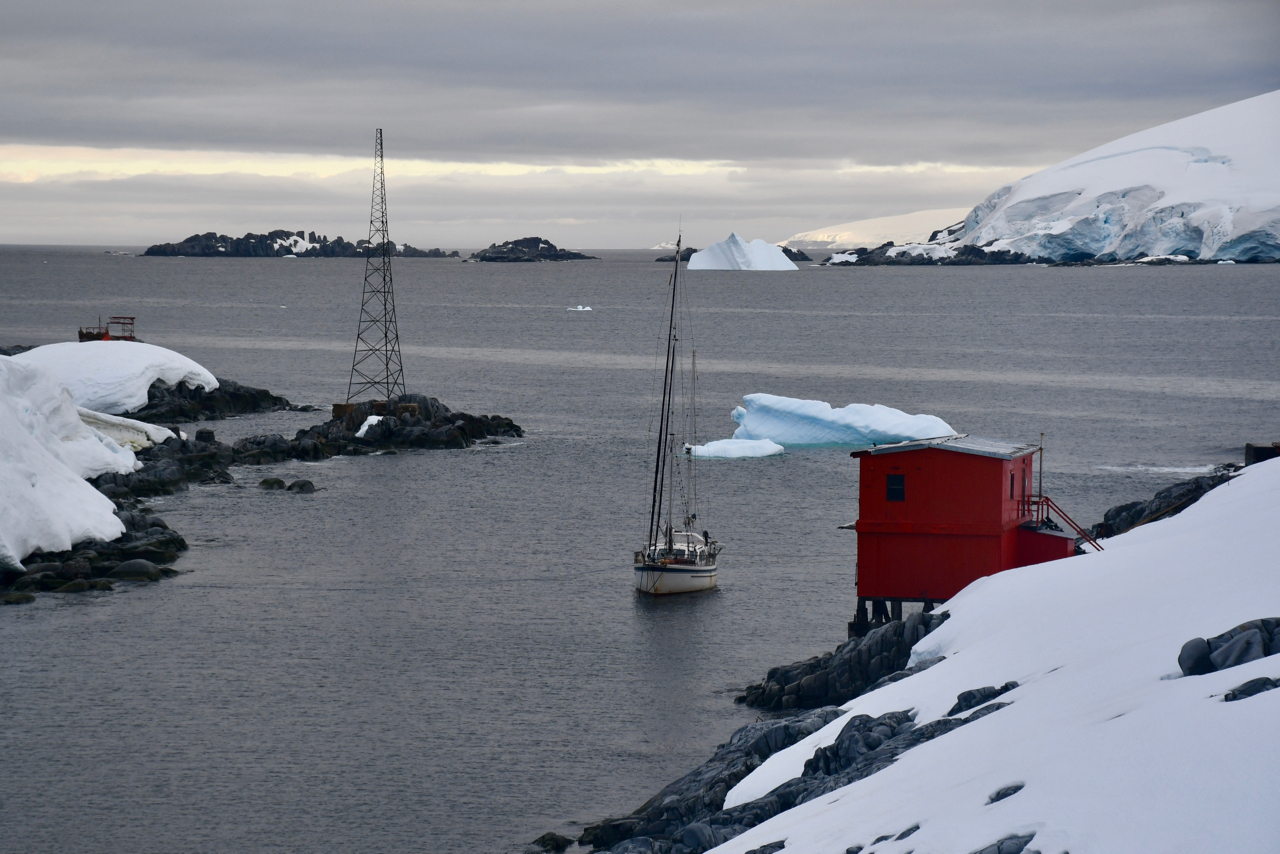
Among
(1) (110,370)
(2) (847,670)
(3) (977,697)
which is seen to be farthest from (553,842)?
(1) (110,370)

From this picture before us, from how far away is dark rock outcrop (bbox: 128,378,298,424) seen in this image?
184 ft

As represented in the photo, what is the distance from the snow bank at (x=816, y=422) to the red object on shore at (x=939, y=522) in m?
24.7

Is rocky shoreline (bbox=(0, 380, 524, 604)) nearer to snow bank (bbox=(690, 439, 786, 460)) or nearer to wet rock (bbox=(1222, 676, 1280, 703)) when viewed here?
snow bank (bbox=(690, 439, 786, 460))

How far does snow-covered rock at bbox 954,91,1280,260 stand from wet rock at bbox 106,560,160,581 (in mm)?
163859

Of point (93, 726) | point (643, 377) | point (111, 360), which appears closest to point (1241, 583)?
point (93, 726)

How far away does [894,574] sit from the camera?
2411 cm

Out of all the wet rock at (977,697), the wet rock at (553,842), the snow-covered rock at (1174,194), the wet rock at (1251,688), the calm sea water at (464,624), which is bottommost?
the wet rock at (553,842)

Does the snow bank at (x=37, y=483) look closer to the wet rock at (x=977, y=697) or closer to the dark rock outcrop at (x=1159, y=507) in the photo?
the wet rock at (x=977, y=697)

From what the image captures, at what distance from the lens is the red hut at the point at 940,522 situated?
23547 mm

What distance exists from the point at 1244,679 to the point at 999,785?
214 centimetres

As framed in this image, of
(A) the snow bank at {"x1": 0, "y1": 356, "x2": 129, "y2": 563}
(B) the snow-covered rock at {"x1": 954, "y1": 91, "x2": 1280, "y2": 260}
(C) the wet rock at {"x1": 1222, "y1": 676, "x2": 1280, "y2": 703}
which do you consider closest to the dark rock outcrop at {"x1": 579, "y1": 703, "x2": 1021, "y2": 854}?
(C) the wet rock at {"x1": 1222, "y1": 676, "x2": 1280, "y2": 703}

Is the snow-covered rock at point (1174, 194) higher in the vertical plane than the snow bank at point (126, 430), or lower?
higher

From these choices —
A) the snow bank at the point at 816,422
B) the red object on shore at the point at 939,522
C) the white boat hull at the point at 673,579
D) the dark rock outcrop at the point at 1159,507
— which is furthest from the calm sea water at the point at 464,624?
the dark rock outcrop at the point at 1159,507

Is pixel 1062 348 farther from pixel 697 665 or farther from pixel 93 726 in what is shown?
pixel 93 726
